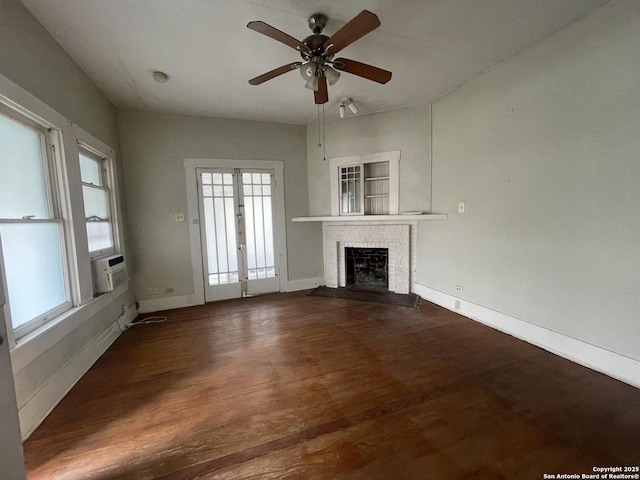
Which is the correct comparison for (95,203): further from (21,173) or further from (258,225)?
(258,225)

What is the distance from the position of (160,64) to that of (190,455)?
3.22 m

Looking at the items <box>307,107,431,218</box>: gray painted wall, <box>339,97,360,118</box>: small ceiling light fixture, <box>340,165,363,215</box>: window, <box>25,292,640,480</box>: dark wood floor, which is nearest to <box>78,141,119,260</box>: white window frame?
<box>25,292,640,480</box>: dark wood floor

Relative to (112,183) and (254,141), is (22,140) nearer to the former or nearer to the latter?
(112,183)

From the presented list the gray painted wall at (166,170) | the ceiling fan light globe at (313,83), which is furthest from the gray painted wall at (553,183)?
the gray painted wall at (166,170)

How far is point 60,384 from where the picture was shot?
1.94m

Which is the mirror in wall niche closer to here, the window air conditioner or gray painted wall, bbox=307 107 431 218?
gray painted wall, bbox=307 107 431 218

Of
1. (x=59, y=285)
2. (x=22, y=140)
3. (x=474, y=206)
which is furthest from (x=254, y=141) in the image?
(x=474, y=206)

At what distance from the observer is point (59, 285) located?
214 cm

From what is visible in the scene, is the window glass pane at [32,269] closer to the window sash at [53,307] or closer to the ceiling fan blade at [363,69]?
the window sash at [53,307]

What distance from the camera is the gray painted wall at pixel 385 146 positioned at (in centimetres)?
379

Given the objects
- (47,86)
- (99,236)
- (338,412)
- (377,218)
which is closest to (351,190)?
(377,218)

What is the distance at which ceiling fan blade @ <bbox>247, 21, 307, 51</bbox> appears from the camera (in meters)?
1.63

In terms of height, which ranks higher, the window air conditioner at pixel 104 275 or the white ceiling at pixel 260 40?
the white ceiling at pixel 260 40

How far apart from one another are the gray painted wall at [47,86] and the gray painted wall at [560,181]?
13.3 ft
